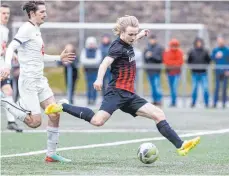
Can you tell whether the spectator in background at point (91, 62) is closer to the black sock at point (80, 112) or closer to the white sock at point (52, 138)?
the white sock at point (52, 138)

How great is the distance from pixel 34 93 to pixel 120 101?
4.12ft

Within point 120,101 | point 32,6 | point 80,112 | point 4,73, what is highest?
point 32,6

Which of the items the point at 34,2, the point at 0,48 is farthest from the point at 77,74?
the point at 34,2

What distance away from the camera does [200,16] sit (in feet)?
88.3

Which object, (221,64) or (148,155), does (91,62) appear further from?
(148,155)

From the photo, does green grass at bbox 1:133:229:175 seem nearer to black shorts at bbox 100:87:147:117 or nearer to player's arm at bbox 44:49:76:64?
black shorts at bbox 100:87:147:117

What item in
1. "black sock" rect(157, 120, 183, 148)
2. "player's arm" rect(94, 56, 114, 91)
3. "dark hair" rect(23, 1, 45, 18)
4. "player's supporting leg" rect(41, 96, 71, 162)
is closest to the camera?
"player's arm" rect(94, 56, 114, 91)

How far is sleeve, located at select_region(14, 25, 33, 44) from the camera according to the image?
10789 mm

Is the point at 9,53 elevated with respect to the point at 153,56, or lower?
elevated

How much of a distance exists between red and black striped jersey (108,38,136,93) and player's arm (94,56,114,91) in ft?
0.48

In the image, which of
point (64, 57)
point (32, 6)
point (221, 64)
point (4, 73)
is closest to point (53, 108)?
point (4, 73)

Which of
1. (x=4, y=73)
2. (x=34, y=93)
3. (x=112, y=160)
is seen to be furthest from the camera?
(x=34, y=93)

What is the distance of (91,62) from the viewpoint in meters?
22.2

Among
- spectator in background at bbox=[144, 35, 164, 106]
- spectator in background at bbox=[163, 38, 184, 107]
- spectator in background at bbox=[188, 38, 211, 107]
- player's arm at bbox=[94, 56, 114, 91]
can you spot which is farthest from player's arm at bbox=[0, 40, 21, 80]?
spectator in background at bbox=[188, 38, 211, 107]
